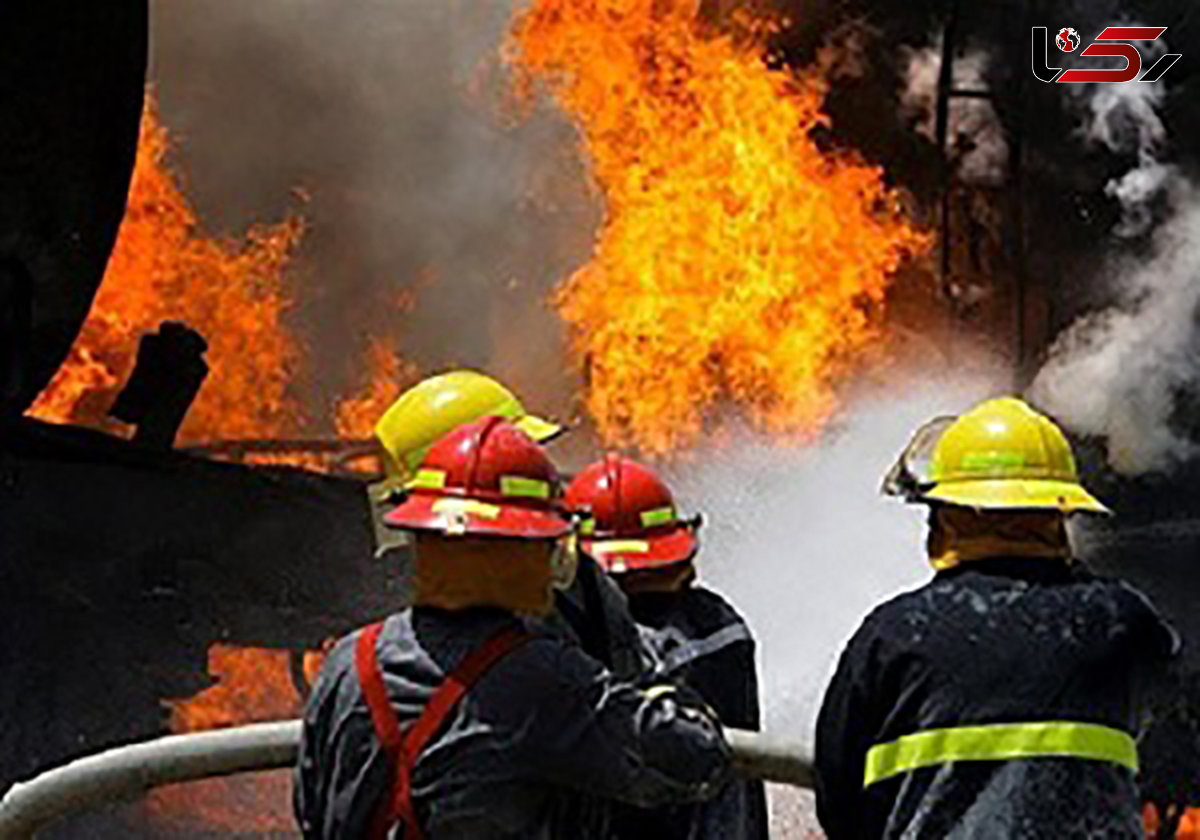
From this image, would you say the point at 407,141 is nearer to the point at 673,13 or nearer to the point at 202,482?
the point at 673,13

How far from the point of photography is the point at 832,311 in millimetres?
13906

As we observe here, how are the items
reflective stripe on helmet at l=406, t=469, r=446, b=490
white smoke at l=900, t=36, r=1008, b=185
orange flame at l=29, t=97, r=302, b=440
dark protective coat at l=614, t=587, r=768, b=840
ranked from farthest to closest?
orange flame at l=29, t=97, r=302, b=440, white smoke at l=900, t=36, r=1008, b=185, dark protective coat at l=614, t=587, r=768, b=840, reflective stripe on helmet at l=406, t=469, r=446, b=490

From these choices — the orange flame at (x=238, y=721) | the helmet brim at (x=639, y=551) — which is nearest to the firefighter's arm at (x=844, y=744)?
the helmet brim at (x=639, y=551)

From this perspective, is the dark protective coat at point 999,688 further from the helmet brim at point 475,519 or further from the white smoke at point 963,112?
the white smoke at point 963,112

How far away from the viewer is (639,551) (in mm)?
4258

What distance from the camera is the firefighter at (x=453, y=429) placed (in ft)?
11.4

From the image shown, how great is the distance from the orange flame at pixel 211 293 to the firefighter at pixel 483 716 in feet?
35.2

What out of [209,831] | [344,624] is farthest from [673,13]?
[209,831]

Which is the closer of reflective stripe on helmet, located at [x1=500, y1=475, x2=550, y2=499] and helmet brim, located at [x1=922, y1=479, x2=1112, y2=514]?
reflective stripe on helmet, located at [x1=500, y1=475, x2=550, y2=499]

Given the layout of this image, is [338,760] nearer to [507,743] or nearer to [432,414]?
[507,743]

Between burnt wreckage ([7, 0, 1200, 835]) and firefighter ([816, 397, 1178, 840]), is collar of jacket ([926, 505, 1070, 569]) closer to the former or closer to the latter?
firefighter ([816, 397, 1178, 840])

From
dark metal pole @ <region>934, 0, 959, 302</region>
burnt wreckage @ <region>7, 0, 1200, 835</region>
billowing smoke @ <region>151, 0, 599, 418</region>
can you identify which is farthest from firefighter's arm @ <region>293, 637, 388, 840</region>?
billowing smoke @ <region>151, 0, 599, 418</region>

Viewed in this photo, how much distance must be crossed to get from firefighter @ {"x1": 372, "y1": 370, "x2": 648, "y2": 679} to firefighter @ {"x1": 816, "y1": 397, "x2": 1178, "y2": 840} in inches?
17.9

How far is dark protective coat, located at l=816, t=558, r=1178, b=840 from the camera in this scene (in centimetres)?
303
